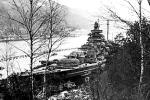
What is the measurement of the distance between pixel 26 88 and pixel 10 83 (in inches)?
56.7

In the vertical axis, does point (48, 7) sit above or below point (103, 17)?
above

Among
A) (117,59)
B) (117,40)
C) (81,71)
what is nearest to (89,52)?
(81,71)

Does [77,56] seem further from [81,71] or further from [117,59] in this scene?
[117,59]

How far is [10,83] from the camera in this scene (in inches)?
627

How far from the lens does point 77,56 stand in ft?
128

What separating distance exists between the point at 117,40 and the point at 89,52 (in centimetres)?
1432

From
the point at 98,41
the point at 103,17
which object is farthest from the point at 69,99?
the point at 98,41

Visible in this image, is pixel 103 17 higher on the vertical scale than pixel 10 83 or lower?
higher

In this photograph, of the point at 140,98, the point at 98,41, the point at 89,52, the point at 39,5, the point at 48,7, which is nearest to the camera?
the point at 140,98

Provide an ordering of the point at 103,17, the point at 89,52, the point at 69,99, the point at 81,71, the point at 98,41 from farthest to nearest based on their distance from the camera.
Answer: the point at 98,41
the point at 89,52
the point at 81,71
the point at 69,99
the point at 103,17

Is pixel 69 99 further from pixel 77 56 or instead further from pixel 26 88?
pixel 77 56

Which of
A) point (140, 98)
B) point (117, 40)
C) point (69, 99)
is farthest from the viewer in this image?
point (117, 40)

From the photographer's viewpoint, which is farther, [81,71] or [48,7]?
[81,71]

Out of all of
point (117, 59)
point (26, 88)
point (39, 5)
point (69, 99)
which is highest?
point (39, 5)
